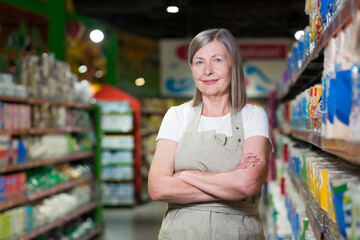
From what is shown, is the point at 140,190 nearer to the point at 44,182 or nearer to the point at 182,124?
the point at 44,182

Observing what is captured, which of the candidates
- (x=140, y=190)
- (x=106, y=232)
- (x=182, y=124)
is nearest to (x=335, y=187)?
(x=182, y=124)

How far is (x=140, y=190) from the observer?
12.1 m

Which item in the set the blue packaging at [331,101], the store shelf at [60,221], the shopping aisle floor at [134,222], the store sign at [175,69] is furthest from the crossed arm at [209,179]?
the store sign at [175,69]

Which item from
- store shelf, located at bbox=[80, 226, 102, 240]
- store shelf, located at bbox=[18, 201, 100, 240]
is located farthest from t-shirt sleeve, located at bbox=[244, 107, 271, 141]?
store shelf, located at bbox=[80, 226, 102, 240]

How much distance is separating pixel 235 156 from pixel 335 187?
980mm

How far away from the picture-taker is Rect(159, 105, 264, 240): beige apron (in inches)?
97.3

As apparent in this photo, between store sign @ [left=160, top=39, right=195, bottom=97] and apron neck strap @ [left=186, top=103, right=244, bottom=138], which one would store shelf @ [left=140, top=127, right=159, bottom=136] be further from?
apron neck strap @ [left=186, top=103, right=244, bottom=138]

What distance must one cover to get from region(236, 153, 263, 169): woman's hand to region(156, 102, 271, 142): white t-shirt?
0.38 ft

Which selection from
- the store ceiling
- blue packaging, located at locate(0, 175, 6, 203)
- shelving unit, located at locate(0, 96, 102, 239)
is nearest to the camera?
blue packaging, located at locate(0, 175, 6, 203)

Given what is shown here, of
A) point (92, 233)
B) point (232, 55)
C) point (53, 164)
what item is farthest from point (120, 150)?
point (232, 55)

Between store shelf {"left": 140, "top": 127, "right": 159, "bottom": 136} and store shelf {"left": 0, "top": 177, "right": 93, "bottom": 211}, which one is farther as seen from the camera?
store shelf {"left": 140, "top": 127, "right": 159, "bottom": 136}

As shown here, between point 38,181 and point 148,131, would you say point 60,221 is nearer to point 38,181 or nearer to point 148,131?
point 38,181

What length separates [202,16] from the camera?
16.0 m

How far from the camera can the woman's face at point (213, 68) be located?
258 centimetres
